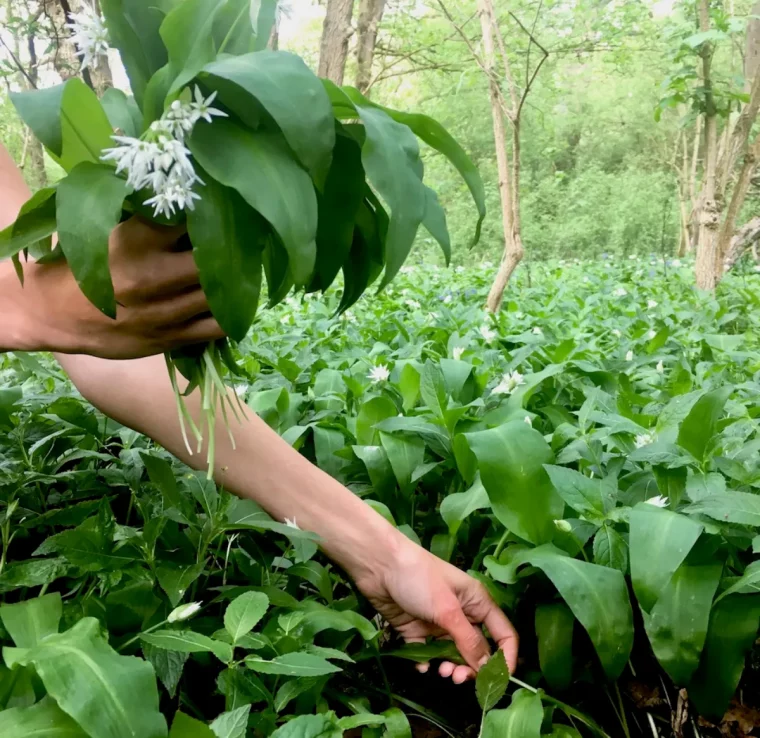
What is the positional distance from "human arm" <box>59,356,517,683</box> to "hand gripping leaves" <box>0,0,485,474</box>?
1.49 feet

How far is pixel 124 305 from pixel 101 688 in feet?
1.32

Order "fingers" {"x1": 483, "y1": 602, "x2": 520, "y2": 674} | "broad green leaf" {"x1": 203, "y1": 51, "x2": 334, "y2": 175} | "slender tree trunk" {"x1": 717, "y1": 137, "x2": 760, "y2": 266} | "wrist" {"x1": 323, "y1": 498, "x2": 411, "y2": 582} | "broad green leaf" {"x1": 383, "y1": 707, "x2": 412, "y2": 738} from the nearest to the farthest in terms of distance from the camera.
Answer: "broad green leaf" {"x1": 203, "y1": 51, "x2": 334, "y2": 175}, "broad green leaf" {"x1": 383, "y1": 707, "x2": 412, "y2": 738}, "fingers" {"x1": 483, "y1": 602, "x2": 520, "y2": 674}, "wrist" {"x1": 323, "y1": 498, "x2": 411, "y2": 582}, "slender tree trunk" {"x1": 717, "y1": 137, "x2": 760, "y2": 266}

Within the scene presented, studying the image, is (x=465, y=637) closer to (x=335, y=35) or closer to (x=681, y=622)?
(x=681, y=622)

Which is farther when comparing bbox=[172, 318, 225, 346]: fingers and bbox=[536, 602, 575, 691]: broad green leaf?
bbox=[536, 602, 575, 691]: broad green leaf

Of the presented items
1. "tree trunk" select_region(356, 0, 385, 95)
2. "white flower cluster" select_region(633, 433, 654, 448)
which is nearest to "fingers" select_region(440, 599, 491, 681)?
"white flower cluster" select_region(633, 433, 654, 448)

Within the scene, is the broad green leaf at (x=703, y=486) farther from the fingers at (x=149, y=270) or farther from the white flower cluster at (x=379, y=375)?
the white flower cluster at (x=379, y=375)

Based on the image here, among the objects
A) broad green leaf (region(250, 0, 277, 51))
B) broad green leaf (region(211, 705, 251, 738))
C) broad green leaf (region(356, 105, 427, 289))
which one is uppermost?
broad green leaf (region(250, 0, 277, 51))

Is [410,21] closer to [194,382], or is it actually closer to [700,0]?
[700,0]

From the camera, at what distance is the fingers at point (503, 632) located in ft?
3.45

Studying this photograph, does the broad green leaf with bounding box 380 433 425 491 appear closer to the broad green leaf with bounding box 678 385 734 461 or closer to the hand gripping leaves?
the broad green leaf with bounding box 678 385 734 461

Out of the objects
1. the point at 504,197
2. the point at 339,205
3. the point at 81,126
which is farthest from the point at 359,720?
the point at 504,197

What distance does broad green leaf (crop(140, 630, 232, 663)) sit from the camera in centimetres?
80

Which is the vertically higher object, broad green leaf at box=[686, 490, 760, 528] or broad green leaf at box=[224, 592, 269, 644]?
broad green leaf at box=[686, 490, 760, 528]

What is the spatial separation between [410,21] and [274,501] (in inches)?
357
